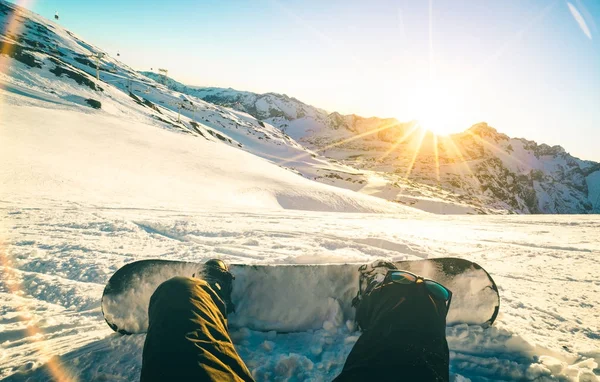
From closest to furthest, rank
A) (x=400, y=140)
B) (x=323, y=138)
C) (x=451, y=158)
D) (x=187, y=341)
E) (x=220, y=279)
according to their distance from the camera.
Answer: (x=187, y=341) → (x=220, y=279) → (x=451, y=158) → (x=323, y=138) → (x=400, y=140)

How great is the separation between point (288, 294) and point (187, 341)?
1.29m

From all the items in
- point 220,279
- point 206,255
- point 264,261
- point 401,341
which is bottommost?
point 206,255

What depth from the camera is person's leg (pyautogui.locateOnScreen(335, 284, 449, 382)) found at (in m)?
1.63

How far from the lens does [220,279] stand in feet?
8.90

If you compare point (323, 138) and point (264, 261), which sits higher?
point (323, 138)

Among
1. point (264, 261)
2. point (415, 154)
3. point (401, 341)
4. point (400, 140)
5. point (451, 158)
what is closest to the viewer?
point (401, 341)

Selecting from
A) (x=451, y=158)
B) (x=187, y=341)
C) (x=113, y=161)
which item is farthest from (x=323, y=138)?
(x=187, y=341)

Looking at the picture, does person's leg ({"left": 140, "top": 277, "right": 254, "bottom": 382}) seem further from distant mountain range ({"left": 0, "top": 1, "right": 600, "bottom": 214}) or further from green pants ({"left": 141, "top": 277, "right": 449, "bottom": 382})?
distant mountain range ({"left": 0, "top": 1, "right": 600, "bottom": 214})

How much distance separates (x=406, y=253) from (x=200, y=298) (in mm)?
4254

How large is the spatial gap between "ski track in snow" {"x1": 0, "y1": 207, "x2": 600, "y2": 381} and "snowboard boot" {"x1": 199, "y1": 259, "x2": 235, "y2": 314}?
0.29 metres

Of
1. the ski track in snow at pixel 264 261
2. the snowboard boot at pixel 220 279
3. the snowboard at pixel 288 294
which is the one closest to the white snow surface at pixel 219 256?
the ski track in snow at pixel 264 261

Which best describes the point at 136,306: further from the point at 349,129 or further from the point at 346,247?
the point at 349,129

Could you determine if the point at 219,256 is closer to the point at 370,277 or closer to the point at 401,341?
the point at 370,277

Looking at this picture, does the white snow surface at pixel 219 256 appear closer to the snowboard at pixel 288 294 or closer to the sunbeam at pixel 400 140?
the snowboard at pixel 288 294
